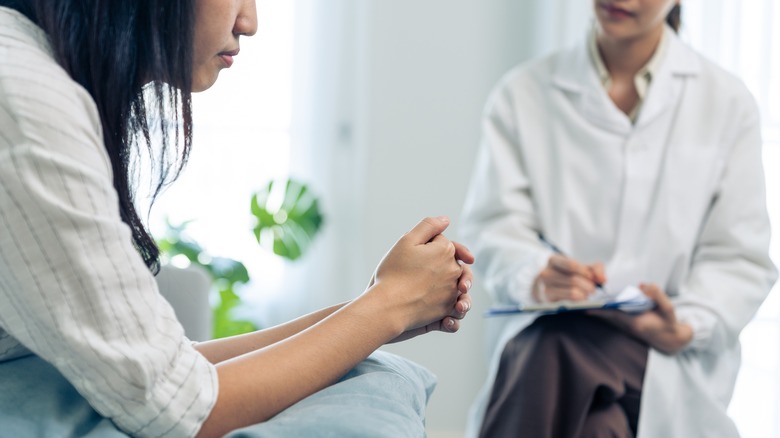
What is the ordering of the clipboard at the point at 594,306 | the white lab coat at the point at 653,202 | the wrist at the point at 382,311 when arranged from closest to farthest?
the wrist at the point at 382,311, the clipboard at the point at 594,306, the white lab coat at the point at 653,202

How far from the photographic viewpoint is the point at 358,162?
376 centimetres

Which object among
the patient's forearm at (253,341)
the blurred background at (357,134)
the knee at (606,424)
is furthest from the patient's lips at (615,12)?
the patient's forearm at (253,341)

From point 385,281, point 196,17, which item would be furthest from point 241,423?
point 196,17

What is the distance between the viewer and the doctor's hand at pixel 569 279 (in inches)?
82.7

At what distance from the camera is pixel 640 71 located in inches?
96.1

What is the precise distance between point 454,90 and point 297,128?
61 cm

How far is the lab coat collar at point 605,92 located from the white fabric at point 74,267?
63.0 inches

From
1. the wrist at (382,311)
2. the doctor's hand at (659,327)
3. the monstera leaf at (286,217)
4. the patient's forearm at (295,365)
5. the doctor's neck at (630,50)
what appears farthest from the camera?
the monstera leaf at (286,217)

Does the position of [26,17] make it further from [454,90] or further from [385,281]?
[454,90]

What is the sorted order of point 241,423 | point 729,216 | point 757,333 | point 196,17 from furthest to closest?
1. point 757,333
2. point 729,216
3. point 196,17
4. point 241,423

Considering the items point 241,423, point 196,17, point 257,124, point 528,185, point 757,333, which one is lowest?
point 757,333

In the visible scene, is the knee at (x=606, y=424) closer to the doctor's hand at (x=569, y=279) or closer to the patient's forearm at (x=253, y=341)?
the doctor's hand at (x=569, y=279)

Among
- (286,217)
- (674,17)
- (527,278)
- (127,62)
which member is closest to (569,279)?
(527,278)

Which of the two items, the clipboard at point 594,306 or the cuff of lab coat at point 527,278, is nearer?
the clipboard at point 594,306
